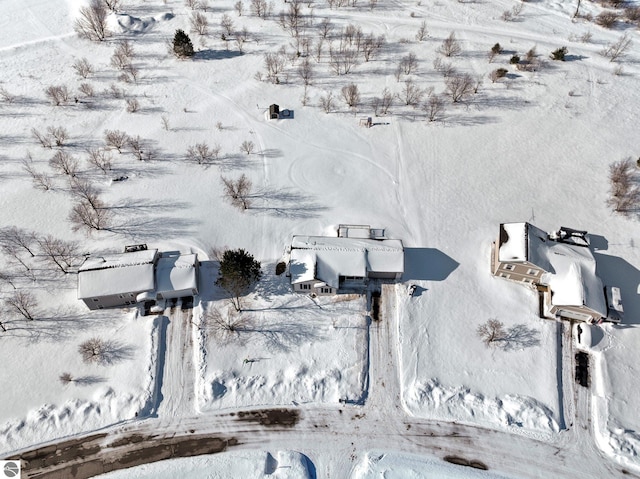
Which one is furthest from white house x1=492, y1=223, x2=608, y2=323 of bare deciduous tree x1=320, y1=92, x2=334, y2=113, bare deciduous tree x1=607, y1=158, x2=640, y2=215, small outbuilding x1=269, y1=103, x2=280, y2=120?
small outbuilding x1=269, y1=103, x2=280, y2=120

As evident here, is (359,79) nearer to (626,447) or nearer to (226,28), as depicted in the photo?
(226,28)

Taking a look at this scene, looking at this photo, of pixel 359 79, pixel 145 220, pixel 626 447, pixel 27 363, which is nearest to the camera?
pixel 626 447

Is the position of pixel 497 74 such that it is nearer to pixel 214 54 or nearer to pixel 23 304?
pixel 214 54

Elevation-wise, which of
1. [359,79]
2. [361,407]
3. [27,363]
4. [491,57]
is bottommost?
[361,407]

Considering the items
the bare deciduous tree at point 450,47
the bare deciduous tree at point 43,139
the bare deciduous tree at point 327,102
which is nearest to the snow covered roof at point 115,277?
the bare deciduous tree at point 43,139

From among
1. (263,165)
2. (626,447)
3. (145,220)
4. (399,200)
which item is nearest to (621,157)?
(399,200)

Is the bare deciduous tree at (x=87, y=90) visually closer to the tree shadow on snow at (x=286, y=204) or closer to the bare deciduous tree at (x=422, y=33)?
the tree shadow on snow at (x=286, y=204)
